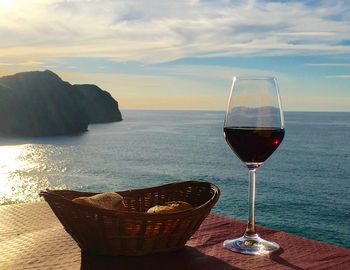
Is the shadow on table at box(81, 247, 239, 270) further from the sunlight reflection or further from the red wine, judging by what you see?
the sunlight reflection

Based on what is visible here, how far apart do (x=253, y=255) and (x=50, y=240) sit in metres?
0.62

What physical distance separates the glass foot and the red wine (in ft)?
0.87

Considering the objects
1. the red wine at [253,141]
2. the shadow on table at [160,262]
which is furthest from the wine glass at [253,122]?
the shadow on table at [160,262]

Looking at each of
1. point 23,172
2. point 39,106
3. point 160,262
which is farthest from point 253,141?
point 39,106

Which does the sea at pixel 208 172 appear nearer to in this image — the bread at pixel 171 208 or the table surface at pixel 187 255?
the table surface at pixel 187 255

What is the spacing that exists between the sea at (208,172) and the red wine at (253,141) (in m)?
32.7

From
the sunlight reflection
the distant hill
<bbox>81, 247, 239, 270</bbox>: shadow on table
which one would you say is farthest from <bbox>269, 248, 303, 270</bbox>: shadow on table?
the distant hill

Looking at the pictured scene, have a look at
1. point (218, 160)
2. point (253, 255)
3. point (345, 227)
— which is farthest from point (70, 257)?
point (218, 160)

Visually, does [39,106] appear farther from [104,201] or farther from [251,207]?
[251,207]

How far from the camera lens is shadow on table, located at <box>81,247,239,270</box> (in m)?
1.20

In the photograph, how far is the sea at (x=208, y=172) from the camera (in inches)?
1809

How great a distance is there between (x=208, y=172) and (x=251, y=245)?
60.7m

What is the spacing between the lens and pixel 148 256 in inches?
50.9

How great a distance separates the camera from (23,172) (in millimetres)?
69875
